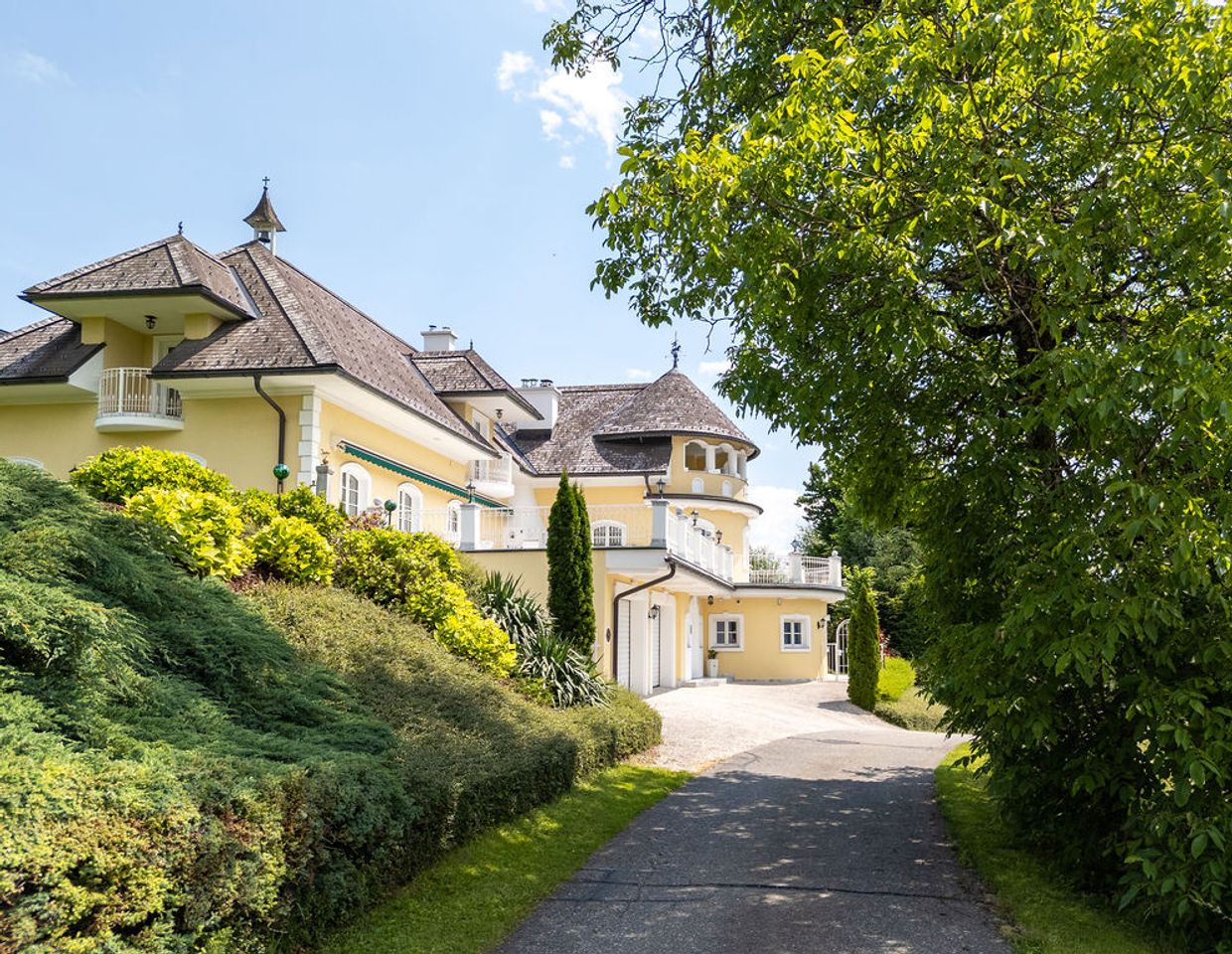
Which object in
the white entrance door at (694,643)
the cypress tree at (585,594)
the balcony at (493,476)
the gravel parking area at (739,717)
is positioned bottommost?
the gravel parking area at (739,717)

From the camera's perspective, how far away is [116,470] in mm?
11922

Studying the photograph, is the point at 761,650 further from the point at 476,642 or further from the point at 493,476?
the point at 476,642

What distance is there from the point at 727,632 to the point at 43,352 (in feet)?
71.3

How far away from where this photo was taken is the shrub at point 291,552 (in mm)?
11930

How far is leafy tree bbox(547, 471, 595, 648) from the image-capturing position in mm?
17375

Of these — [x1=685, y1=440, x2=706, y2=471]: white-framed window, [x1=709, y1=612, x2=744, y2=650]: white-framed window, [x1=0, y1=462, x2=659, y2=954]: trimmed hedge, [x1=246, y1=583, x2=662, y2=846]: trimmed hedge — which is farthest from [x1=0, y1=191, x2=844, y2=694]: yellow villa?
[x1=0, y1=462, x2=659, y2=954]: trimmed hedge

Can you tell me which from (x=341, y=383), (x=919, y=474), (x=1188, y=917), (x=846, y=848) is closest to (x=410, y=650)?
(x=846, y=848)

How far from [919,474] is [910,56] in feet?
14.3

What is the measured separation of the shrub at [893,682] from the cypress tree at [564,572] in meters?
11.3

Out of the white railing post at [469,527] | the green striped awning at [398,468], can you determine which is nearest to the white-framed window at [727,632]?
the green striped awning at [398,468]

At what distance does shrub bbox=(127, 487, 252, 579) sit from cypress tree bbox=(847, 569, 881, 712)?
19.5 metres

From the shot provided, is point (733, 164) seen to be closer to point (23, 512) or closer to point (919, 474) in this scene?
point (919, 474)

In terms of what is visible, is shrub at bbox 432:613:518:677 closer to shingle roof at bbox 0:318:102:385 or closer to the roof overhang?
the roof overhang

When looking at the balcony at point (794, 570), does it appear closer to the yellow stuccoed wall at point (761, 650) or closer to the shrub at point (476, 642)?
the yellow stuccoed wall at point (761, 650)
